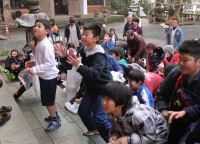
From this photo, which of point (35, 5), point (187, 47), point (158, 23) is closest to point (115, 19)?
point (158, 23)

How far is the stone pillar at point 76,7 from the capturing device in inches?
878

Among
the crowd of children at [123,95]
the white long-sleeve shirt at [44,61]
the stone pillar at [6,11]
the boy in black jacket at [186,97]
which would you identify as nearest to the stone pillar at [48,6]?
the stone pillar at [6,11]

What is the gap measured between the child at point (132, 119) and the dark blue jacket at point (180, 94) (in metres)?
0.20

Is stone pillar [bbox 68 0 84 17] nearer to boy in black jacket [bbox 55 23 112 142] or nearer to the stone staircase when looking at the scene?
the stone staircase

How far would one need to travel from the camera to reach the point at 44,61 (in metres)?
3.26

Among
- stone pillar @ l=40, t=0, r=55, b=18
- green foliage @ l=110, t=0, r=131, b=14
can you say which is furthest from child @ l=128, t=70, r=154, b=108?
green foliage @ l=110, t=0, r=131, b=14

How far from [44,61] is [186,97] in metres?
2.08

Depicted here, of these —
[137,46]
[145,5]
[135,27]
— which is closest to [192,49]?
[137,46]

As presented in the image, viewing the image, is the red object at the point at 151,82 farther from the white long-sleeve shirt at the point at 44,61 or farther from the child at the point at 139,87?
the white long-sleeve shirt at the point at 44,61

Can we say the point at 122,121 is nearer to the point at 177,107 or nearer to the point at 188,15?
the point at 177,107

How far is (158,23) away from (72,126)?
1997 centimetres

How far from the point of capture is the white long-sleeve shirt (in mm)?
3229

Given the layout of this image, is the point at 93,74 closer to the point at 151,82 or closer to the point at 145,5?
the point at 151,82

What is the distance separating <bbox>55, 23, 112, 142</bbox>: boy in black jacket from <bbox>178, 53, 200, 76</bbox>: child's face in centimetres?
111
